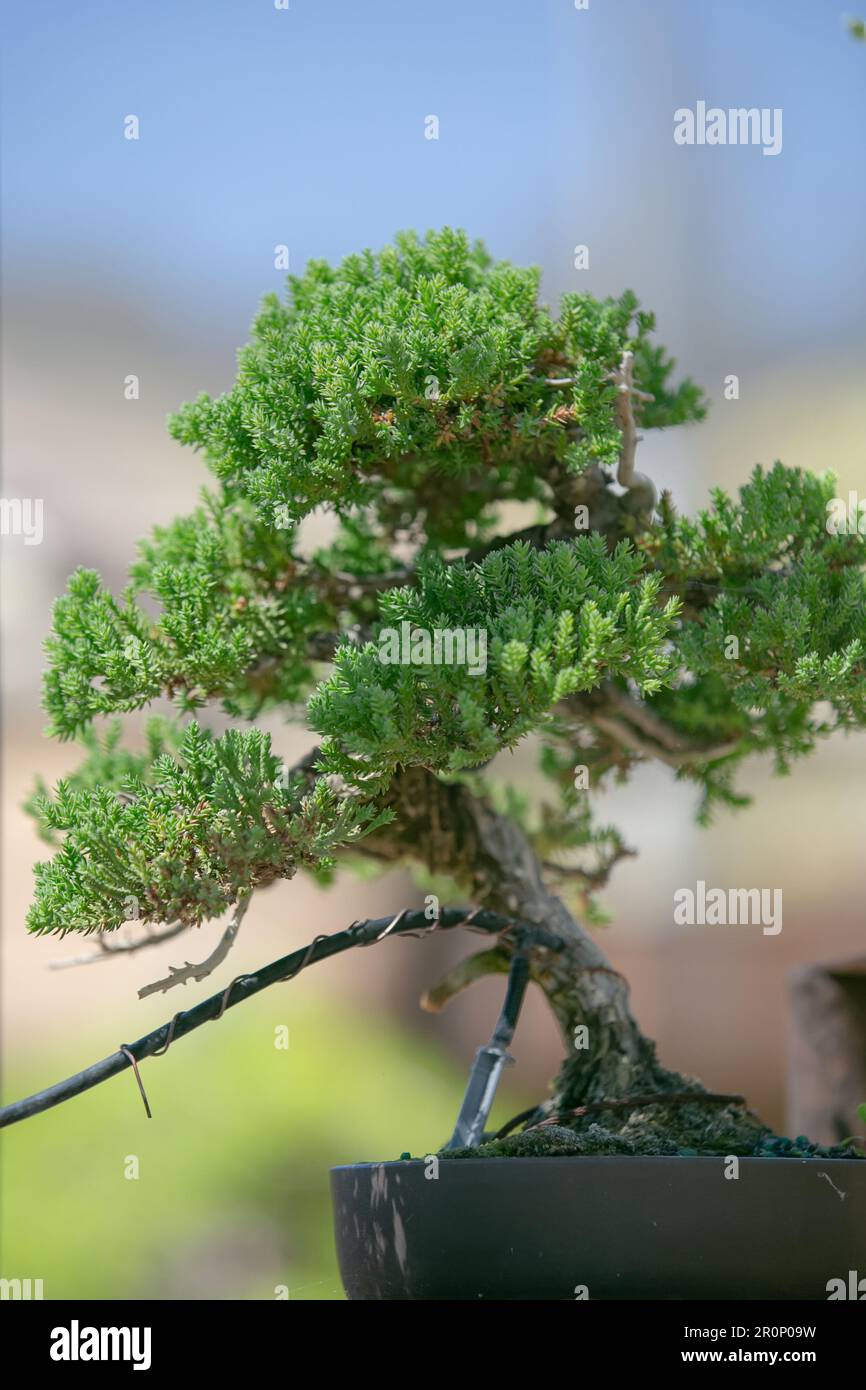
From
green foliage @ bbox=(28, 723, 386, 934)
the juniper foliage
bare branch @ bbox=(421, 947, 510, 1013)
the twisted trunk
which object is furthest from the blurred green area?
green foliage @ bbox=(28, 723, 386, 934)

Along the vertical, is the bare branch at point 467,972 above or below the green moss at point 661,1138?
above

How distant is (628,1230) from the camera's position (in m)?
0.96

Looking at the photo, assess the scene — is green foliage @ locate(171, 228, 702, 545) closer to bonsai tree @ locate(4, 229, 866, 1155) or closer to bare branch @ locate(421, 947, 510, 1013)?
bonsai tree @ locate(4, 229, 866, 1155)

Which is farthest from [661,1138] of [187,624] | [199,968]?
[187,624]

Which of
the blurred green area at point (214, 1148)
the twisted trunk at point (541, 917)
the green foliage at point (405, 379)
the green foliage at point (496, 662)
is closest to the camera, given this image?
the green foliage at point (496, 662)

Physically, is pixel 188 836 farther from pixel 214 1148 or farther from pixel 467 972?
pixel 214 1148

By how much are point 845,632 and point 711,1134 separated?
1.52 ft

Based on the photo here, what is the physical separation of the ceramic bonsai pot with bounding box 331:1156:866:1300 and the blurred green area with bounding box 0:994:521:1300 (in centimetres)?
285

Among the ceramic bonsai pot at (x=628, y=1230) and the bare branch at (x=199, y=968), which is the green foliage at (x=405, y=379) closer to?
the bare branch at (x=199, y=968)

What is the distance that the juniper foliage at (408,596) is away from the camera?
0.94 meters

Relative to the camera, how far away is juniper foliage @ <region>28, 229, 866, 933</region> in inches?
37.0

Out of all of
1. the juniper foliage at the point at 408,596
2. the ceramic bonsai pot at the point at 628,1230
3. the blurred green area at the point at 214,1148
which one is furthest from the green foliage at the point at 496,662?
the blurred green area at the point at 214,1148

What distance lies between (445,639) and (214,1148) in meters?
3.29
